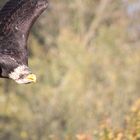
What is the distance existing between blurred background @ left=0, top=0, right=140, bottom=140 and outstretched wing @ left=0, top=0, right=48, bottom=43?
419cm

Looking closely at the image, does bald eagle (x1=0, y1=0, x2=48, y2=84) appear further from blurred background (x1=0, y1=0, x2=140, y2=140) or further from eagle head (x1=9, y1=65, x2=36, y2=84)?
blurred background (x1=0, y1=0, x2=140, y2=140)

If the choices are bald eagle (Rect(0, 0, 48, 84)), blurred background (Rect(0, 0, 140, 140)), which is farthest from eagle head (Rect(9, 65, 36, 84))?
blurred background (Rect(0, 0, 140, 140))

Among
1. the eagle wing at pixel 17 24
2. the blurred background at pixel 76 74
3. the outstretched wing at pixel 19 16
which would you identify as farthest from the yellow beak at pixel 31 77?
the blurred background at pixel 76 74

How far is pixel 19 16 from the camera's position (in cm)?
1221

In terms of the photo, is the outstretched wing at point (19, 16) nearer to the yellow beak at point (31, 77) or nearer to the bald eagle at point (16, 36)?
the bald eagle at point (16, 36)

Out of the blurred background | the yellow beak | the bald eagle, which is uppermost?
the bald eagle

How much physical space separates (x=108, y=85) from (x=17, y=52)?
10612 mm

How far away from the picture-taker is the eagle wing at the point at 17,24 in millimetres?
12023

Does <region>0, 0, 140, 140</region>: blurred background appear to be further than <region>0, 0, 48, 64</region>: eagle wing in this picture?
Yes

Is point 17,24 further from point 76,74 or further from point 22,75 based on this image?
point 76,74

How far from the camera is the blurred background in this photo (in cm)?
2036

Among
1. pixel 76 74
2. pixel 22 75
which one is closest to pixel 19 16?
pixel 22 75

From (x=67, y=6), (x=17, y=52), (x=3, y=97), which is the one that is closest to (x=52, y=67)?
(x=3, y=97)

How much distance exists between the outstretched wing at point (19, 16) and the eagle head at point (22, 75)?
14.4 inches
